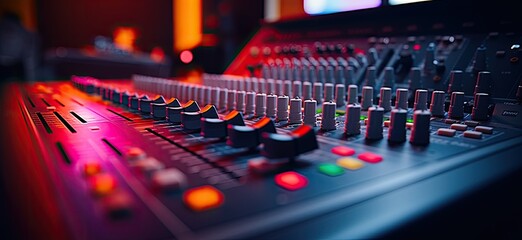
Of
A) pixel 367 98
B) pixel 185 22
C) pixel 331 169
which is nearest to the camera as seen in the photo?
pixel 331 169

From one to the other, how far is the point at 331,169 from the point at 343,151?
9 cm

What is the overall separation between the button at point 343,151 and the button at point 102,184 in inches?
11.8

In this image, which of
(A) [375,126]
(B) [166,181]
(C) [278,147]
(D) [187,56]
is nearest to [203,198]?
(B) [166,181]

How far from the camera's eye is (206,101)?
1.06 m

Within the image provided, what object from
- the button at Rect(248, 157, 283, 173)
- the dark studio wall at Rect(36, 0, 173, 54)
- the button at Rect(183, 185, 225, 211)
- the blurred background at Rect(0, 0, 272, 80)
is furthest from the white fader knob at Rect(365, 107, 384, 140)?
the dark studio wall at Rect(36, 0, 173, 54)

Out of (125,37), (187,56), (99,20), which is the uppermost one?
(99,20)


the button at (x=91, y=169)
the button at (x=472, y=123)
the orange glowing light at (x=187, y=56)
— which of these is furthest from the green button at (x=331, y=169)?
the orange glowing light at (x=187, y=56)

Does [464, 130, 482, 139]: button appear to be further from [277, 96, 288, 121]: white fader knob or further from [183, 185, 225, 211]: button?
[183, 185, 225, 211]: button

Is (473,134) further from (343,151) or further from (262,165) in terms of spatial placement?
(262,165)

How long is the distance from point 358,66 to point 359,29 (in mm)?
220

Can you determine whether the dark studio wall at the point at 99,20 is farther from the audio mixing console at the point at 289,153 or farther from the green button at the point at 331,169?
the green button at the point at 331,169

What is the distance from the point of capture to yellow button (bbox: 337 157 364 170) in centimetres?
47

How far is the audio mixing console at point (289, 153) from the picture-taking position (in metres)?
0.34

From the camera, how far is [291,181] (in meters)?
0.41
